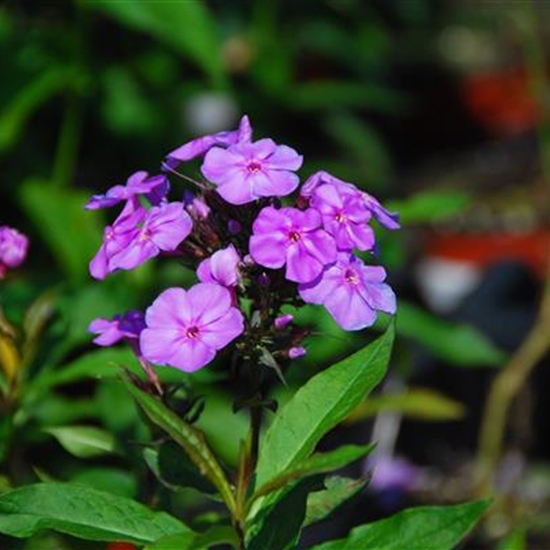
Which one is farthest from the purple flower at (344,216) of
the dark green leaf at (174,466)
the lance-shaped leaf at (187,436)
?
the dark green leaf at (174,466)

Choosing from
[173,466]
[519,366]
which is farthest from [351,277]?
[519,366]

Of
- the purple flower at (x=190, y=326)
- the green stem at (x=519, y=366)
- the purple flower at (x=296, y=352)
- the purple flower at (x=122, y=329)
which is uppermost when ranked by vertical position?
the purple flower at (x=190, y=326)

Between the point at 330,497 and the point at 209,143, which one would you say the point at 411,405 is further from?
the point at 209,143

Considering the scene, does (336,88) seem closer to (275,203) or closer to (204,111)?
(204,111)

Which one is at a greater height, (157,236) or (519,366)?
(157,236)

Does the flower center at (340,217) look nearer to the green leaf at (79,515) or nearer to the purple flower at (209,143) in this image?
the purple flower at (209,143)
